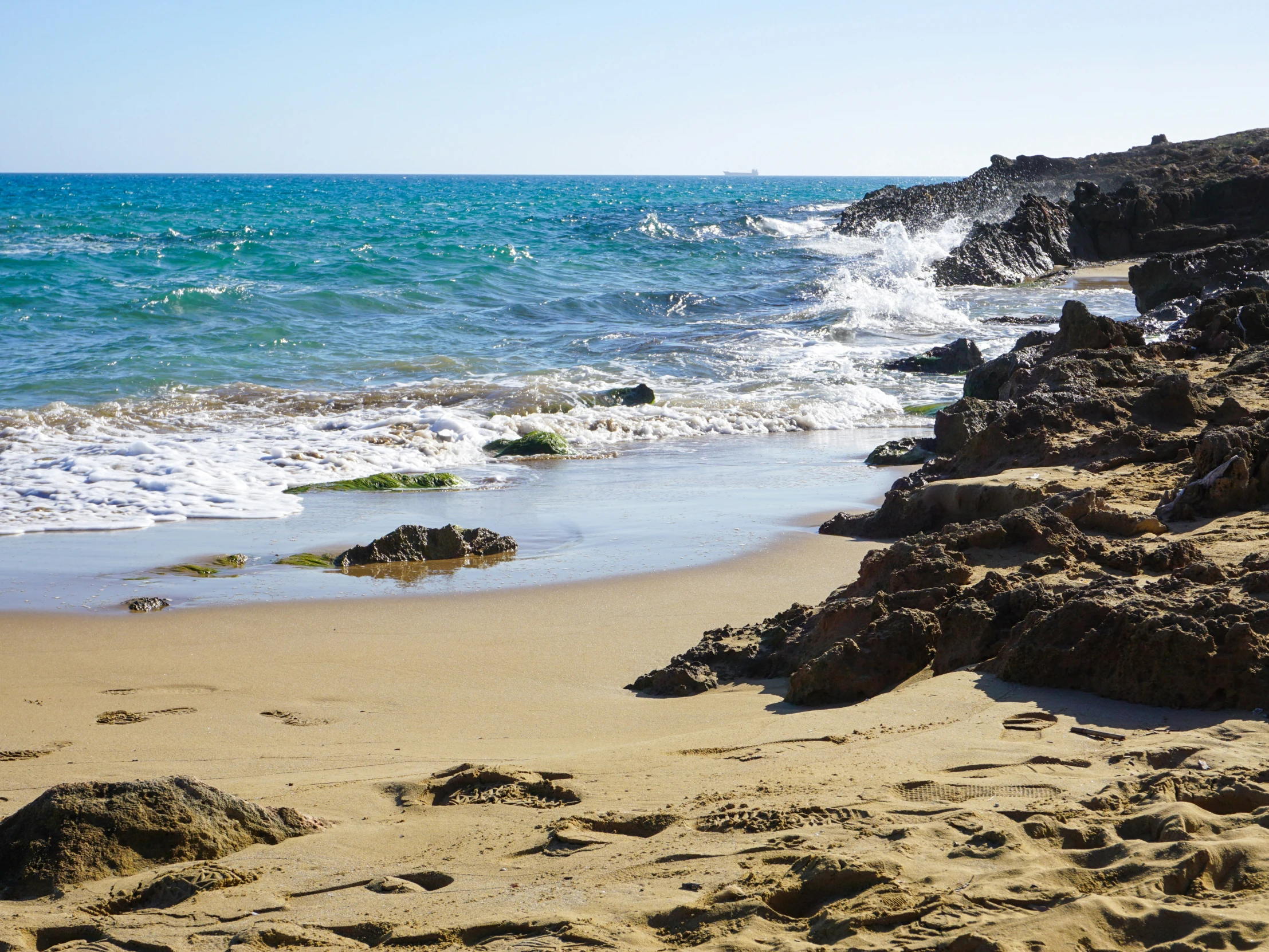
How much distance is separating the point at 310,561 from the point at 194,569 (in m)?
0.65

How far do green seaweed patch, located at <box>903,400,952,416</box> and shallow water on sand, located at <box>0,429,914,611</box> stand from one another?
8.44ft

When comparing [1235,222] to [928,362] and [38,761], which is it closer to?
[928,362]

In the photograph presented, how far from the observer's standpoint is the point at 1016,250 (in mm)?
27422

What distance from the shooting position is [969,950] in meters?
2.02

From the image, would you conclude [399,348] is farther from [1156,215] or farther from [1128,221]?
[1156,215]

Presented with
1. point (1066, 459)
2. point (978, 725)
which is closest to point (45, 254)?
point (1066, 459)

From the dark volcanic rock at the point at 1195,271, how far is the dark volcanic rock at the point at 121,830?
14.9 metres

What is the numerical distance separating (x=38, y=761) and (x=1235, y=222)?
28555mm

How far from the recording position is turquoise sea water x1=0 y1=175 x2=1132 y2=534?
9656 millimetres

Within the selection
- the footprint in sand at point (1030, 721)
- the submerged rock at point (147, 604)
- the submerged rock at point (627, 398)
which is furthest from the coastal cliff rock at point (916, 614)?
the submerged rock at point (627, 398)

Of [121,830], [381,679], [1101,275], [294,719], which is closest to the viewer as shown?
[121,830]

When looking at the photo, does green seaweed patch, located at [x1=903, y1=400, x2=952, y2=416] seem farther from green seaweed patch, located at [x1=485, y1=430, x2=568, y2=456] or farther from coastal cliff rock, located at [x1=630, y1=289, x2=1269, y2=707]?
coastal cliff rock, located at [x1=630, y1=289, x2=1269, y2=707]

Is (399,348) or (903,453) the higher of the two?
(399,348)

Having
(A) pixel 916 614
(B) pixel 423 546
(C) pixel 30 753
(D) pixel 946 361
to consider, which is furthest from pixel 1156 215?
(C) pixel 30 753
